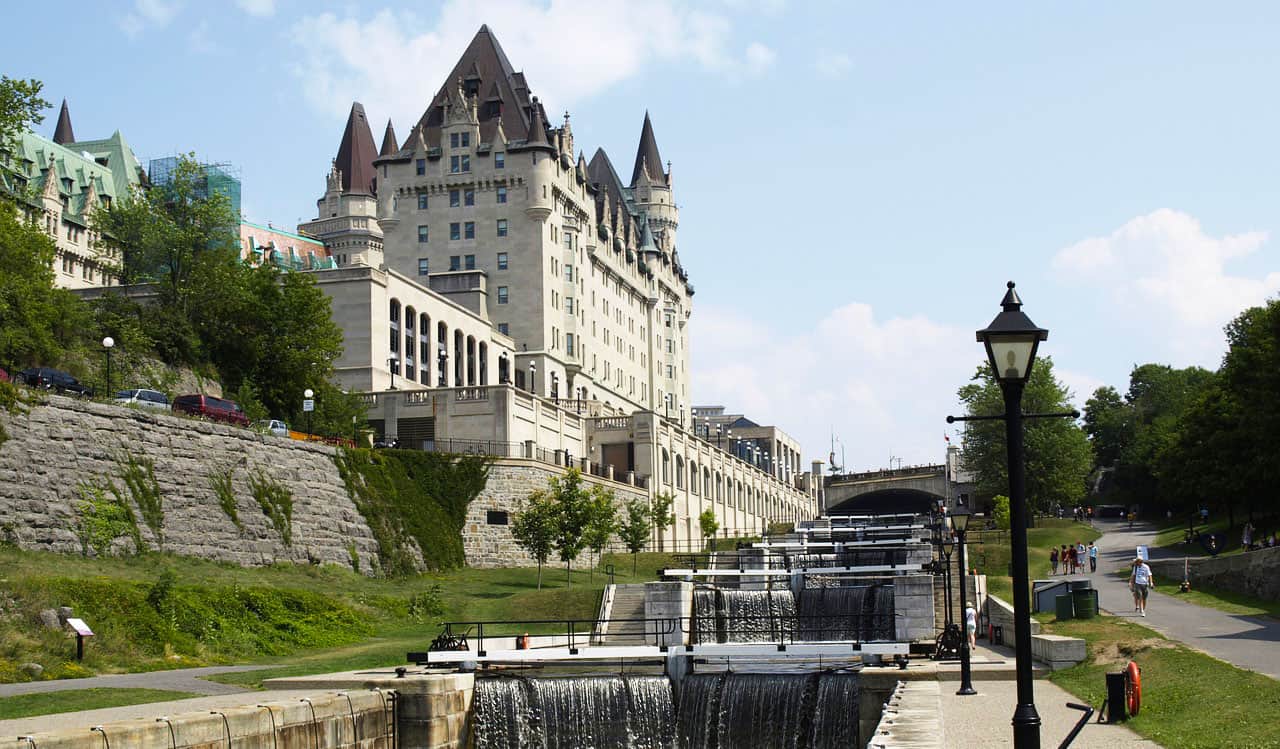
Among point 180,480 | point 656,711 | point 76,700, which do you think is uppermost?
point 180,480

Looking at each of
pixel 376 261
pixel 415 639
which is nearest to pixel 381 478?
pixel 415 639

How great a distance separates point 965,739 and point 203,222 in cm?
7262

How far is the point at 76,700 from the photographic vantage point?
25891 millimetres

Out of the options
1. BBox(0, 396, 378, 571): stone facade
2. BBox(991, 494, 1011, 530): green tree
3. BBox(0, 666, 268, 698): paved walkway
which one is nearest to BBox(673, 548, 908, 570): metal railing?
BBox(0, 396, 378, 571): stone facade

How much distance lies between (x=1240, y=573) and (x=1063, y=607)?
12505 millimetres

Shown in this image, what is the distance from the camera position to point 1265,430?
→ 65188 millimetres

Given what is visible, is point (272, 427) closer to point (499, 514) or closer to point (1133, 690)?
point (499, 514)

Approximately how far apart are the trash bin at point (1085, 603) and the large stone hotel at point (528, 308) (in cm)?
3562

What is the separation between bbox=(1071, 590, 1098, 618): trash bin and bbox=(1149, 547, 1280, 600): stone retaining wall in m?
9.35

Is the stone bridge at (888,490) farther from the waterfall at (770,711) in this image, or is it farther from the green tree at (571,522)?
the waterfall at (770,711)

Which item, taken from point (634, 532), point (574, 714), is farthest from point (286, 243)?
point (574, 714)

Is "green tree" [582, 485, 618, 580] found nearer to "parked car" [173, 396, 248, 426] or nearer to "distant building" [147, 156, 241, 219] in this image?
"parked car" [173, 396, 248, 426]

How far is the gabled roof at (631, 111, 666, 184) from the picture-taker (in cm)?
16762

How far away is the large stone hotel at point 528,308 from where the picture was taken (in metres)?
85.2
